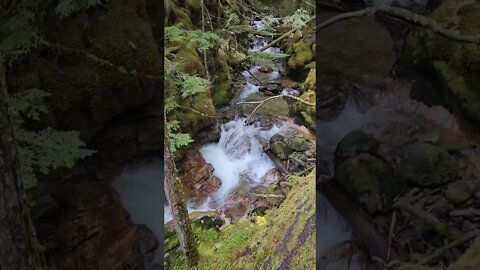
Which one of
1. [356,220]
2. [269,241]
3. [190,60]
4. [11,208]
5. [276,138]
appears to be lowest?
[276,138]

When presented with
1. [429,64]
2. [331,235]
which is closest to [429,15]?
[429,64]

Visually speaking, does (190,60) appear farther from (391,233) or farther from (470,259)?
(470,259)

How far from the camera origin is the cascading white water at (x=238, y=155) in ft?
18.4

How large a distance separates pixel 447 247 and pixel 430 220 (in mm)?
126

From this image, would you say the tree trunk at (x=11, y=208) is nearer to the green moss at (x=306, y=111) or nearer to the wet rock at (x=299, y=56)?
the green moss at (x=306, y=111)

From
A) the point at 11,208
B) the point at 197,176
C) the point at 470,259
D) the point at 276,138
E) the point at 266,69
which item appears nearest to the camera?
the point at 11,208

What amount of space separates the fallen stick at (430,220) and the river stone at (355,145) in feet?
0.86

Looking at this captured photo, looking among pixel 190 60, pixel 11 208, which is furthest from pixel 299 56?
pixel 11 208

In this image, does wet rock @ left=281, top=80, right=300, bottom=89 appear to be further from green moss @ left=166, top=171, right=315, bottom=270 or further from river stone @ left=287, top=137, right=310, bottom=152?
green moss @ left=166, top=171, right=315, bottom=270

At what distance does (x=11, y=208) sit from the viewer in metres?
1.49

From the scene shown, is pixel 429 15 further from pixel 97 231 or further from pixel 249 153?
pixel 249 153

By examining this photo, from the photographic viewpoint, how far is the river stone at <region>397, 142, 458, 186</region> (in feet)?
6.13

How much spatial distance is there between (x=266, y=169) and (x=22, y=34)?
4.22 meters

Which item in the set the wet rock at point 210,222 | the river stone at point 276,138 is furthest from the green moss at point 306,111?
the wet rock at point 210,222
